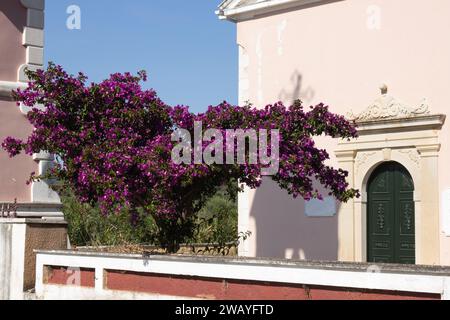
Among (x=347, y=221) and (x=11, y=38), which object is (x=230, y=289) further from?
(x=11, y=38)

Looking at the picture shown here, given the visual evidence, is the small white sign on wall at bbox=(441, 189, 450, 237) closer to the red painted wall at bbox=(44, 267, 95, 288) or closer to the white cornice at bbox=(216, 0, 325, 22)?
the white cornice at bbox=(216, 0, 325, 22)

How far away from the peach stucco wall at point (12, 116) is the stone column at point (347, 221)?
5.36 m

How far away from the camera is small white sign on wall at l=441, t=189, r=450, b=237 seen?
1212cm

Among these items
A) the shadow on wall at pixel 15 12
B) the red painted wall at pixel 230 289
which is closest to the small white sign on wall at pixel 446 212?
the red painted wall at pixel 230 289

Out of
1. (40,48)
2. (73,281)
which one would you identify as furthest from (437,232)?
(40,48)

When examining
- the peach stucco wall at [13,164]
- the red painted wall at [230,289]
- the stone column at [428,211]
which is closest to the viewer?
the red painted wall at [230,289]

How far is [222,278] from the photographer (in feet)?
27.2

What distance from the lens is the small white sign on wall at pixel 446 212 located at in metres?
12.1

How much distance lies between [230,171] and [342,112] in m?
4.13

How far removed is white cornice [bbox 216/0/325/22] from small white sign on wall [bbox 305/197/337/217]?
3708 mm

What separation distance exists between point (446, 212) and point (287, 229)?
3.20 metres

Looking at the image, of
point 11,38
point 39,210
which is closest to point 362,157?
point 39,210

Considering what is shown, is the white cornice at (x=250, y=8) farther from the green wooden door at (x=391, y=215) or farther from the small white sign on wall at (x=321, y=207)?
the small white sign on wall at (x=321, y=207)
